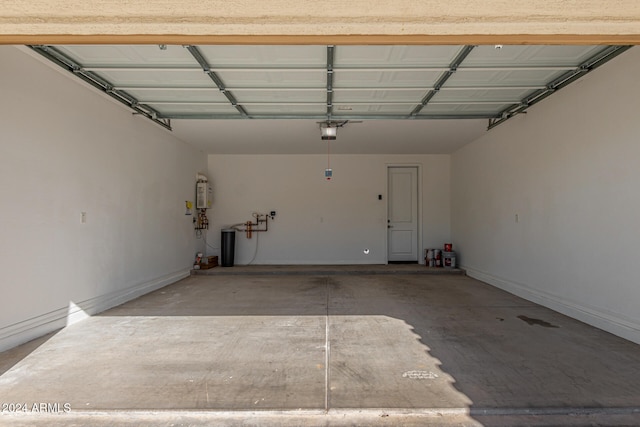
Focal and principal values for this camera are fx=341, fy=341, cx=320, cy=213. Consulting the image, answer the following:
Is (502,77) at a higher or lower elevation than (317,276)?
higher

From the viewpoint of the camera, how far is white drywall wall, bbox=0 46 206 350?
314 cm

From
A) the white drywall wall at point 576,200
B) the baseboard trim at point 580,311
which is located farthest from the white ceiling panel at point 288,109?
the baseboard trim at point 580,311

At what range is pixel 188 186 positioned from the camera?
7098 millimetres

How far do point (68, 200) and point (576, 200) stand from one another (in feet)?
19.1

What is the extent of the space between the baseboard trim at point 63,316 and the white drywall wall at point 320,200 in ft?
11.0

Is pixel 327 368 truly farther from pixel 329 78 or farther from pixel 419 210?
pixel 419 210

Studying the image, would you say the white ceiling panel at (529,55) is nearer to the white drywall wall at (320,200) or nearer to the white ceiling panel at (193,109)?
the white ceiling panel at (193,109)

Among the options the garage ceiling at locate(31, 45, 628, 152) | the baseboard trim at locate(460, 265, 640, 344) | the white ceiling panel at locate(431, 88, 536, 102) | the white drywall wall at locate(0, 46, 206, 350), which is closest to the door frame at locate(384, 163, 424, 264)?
the baseboard trim at locate(460, 265, 640, 344)

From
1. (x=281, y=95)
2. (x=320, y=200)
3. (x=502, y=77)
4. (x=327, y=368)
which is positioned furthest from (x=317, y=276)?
(x=502, y=77)

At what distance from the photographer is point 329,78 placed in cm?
385

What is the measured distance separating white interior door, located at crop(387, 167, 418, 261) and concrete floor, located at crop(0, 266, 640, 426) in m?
3.67

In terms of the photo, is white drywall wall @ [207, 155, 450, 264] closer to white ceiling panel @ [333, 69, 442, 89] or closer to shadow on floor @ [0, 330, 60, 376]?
white ceiling panel @ [333, 69, 442, 89]
